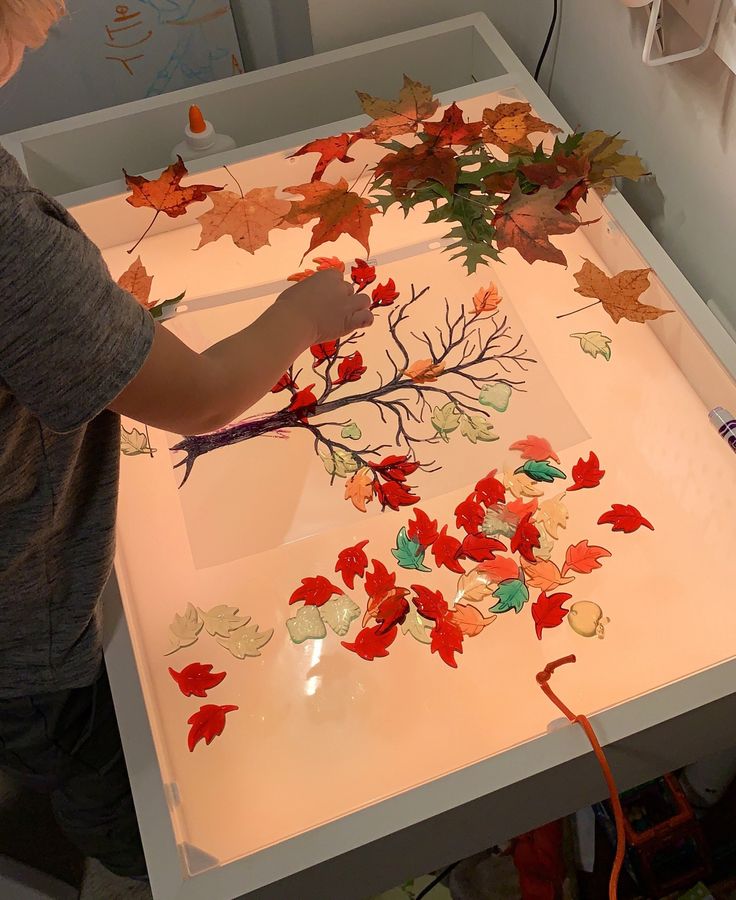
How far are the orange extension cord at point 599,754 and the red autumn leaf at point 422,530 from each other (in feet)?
0.54

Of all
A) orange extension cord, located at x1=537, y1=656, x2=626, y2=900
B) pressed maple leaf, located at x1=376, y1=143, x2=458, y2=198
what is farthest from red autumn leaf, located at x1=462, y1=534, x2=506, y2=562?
pressed maple leaf, located at x1=376, y1=143, x2=458, y2=198

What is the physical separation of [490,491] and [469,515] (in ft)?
0.11

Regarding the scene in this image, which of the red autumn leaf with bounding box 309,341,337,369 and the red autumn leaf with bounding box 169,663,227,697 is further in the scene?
the red autumn leaf with bounding box 309,341,337,369

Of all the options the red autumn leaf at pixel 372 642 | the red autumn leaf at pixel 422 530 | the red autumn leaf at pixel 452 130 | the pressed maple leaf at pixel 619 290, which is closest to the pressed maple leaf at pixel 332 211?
the red autumn leaf at pixel 452 130

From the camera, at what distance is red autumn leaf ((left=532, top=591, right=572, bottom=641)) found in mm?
787

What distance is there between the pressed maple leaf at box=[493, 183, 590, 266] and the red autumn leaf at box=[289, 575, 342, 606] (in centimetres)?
44

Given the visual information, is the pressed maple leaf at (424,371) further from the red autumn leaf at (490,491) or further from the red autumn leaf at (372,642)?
the red autumn leaf at (372,642)

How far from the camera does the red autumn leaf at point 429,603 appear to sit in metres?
0.80

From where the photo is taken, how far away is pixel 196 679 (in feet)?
2.57

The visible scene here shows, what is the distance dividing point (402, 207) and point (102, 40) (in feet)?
1.98

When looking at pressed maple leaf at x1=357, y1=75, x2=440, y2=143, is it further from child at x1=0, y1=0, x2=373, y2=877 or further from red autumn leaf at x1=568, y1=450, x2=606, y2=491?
red autumn leaf at x1=568, y1=450, x2=606, y2=491

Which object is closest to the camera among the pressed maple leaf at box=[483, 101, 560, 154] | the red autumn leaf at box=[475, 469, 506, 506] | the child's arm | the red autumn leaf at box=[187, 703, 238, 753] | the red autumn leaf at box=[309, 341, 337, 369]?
the child's arm

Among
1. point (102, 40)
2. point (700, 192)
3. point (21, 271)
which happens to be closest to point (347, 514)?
point (21, 271)

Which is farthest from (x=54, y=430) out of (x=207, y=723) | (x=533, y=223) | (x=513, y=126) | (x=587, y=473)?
(x=513, y=126)
